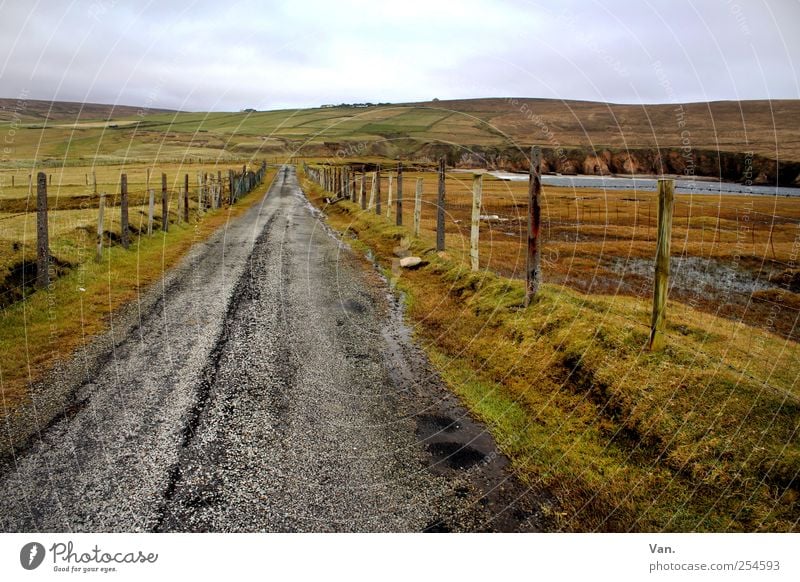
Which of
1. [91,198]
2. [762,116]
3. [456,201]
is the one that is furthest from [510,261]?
[762,116]

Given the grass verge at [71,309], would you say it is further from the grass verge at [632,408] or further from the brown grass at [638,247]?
the brown grass at [638,247]

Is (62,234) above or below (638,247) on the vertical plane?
above

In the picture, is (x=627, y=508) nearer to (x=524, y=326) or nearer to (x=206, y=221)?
(x=524, y=326)

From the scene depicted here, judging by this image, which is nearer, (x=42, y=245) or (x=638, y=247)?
(x=42, y=245)

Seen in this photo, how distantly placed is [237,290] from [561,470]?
9.93m

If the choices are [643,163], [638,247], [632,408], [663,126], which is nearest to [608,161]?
[643,163]

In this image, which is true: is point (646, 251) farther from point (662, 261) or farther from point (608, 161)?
point (608, 161)

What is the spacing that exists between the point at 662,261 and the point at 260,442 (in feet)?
19.2

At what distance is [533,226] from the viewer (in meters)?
10.3

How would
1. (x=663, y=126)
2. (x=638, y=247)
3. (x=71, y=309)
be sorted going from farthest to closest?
(x=663, y=126) < (x=638, y=247) < (x=71, y=309)

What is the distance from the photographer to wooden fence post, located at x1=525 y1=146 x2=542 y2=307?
10148 mm

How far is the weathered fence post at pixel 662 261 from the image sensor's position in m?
7.34

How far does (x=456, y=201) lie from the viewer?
48500 millimetres
